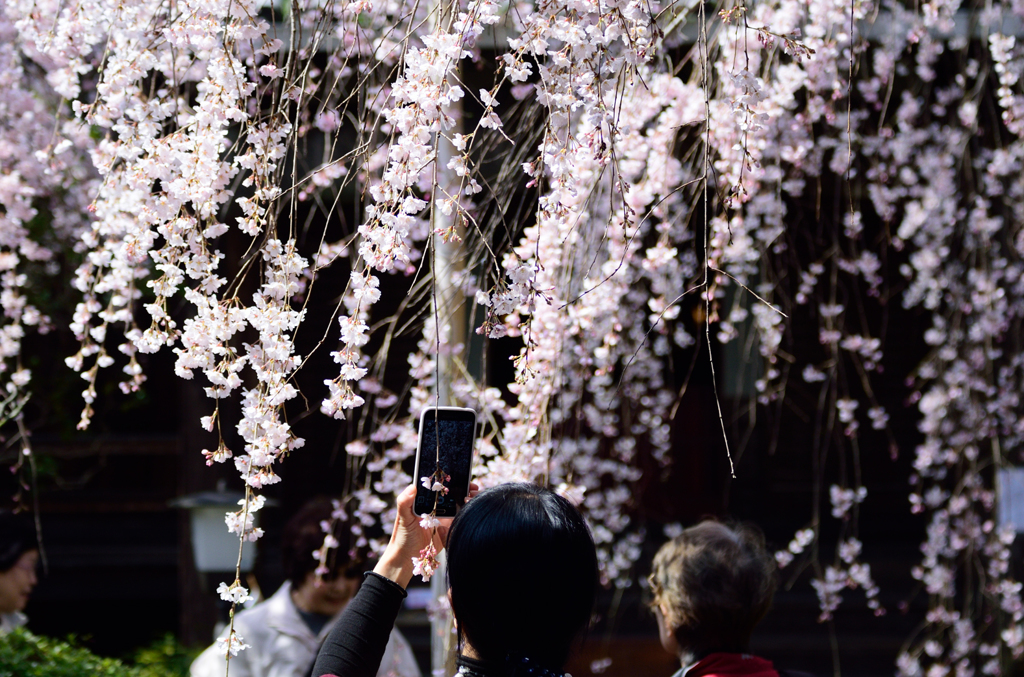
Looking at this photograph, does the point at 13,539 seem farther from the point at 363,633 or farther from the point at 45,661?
the point at 363,633

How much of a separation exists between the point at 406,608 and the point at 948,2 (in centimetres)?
347

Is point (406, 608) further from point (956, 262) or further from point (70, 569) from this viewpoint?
point (956, 262)

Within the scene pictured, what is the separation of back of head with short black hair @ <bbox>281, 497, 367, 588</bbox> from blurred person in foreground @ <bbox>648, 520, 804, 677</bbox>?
1.01 meters

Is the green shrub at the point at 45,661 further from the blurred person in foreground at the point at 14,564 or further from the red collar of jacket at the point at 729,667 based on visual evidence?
the red collar of jacket at the point at 729,667

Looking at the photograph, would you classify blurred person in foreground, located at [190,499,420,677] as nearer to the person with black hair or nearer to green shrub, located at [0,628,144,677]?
green shrub, located at [0,628,144,677]

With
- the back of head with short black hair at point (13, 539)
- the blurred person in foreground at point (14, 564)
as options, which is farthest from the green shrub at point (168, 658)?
the back of head with short black hair at point (13, 539)

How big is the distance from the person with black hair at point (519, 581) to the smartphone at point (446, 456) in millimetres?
165

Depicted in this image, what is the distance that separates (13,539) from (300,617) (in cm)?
86

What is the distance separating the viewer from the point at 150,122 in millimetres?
1696

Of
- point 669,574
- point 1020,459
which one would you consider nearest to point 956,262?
point 1020,459

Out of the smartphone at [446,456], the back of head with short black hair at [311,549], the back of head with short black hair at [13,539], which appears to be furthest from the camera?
the back of head with short black hair at [13,539]

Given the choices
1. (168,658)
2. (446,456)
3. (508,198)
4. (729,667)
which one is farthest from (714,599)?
(168,658)

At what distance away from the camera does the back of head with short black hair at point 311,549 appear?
7.50 feet

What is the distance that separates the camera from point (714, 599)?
55.4 inches
